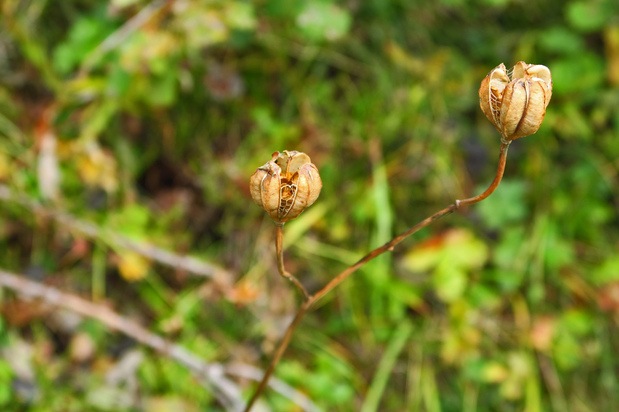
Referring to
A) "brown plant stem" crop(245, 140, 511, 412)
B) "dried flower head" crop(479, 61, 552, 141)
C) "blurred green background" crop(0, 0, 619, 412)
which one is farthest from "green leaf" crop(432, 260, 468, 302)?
"dried flower head" crop(479, 61, 552, 141)

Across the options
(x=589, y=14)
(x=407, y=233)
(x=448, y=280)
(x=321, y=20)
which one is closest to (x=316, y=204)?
(x=448, y=280)

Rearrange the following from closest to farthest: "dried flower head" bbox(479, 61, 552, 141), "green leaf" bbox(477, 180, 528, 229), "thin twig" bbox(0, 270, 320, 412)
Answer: "dried flower head" bbox(479, 61, 552, 141) → "thin twig" bbox(0, 270, 320, 412) → "green leaf" bbox(477, 180, 528, 229)

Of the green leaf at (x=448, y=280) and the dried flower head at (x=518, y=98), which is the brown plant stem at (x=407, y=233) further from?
the green leaf at (x=448, y=280)

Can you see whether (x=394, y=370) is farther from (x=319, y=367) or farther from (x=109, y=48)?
(x=109, y=48)

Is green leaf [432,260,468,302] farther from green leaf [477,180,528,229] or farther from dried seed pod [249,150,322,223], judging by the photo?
dried seed pod [249,150,322,223]

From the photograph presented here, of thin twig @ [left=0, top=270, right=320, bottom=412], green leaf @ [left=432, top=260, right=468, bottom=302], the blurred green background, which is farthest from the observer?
green leaf @ [left=432, top=260, right=468, bottom=302]

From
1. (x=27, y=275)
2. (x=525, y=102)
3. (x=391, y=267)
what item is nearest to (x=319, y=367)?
(x=391, y=267)

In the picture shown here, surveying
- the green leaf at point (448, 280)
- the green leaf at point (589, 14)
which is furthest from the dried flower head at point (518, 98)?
the green leaf at point (589, 14)

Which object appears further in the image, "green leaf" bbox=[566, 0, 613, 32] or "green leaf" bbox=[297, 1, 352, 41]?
"green leaf" bbox=[566, 0, 613, 32]
